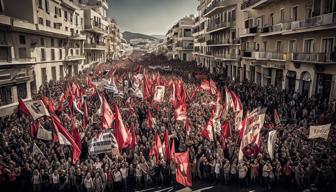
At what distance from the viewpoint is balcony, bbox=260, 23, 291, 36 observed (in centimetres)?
2670

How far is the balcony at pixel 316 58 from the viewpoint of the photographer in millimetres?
20594

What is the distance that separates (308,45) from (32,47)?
86.6 feet

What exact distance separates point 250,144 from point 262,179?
1.56 metres

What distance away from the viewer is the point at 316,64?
22.7 m

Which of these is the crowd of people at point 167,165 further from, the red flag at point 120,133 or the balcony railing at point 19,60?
the balcony railing at point 19,60

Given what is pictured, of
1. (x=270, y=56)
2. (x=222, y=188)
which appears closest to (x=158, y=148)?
(x=222, y=188)

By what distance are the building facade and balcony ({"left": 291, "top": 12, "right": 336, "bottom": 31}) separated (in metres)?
20.9

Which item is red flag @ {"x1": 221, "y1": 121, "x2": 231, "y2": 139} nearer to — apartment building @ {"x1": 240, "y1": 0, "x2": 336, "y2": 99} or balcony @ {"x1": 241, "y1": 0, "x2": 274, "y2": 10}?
apartment building @ {"x1": 240, "y1": 0, "x2": 336, "y2": 99}

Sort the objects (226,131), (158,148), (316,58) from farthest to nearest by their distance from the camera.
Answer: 1. (316,58)
2. (226,131)
3. (158,148)

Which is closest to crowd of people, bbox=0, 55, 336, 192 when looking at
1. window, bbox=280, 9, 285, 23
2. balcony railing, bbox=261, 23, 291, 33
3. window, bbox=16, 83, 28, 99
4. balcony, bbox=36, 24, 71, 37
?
window, bbox=16, 83, 28, 99

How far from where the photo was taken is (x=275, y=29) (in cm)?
2891

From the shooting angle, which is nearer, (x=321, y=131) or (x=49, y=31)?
(x=321, y=131)

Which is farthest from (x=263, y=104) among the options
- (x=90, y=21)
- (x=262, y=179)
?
(x=90, y=21)

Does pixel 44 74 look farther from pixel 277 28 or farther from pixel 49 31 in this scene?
pixel 277 28
